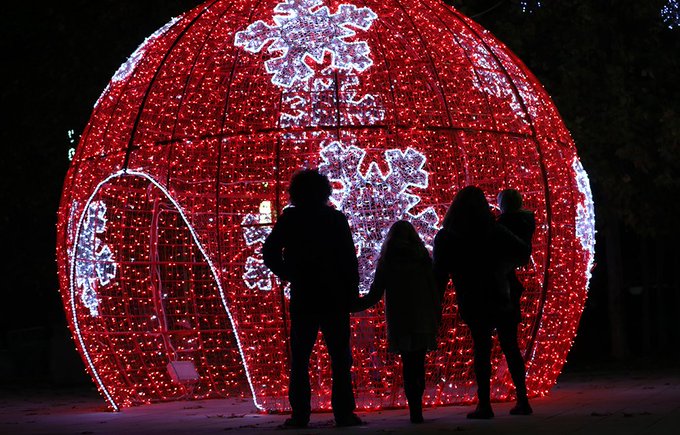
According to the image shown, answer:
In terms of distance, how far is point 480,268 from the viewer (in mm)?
9102

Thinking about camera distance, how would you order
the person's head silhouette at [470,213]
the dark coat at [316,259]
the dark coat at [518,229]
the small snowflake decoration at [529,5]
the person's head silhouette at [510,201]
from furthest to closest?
the small snowflake decoration at [529,5]
the person's head silhouette at [510,201]
the dark coat at [518,229]
the person's head silhouette at [470,213]
the dark coat at [316,259]

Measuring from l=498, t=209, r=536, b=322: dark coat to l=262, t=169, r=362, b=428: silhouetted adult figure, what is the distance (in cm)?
125

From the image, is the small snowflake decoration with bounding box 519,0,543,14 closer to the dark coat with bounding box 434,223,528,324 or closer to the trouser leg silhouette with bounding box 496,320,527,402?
the dark coat with bounding box 434,223,528,324

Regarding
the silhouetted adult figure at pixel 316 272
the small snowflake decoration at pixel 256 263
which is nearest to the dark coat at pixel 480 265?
the silhouetted adult figure at pixel 316 272

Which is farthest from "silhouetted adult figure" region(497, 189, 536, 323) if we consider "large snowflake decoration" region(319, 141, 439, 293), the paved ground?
the paved ground

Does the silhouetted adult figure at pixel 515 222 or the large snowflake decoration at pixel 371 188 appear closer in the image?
the silhouetted adult figure at pixel 515 222

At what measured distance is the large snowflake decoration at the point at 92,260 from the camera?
11.2 metres

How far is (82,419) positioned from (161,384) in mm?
1474

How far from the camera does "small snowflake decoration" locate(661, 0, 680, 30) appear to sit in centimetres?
1752

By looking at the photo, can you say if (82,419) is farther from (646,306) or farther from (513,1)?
(646,306)

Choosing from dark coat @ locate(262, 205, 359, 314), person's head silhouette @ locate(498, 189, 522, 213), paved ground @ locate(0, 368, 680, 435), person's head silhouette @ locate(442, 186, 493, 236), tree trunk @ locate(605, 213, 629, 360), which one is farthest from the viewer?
tree trunk @ locate(605, 213, 629, 360)

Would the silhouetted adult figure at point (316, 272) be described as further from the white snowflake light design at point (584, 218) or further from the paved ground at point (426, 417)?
the white snowflake light design at point (584, 218)

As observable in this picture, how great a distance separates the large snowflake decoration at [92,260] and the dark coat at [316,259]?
2.76 meters

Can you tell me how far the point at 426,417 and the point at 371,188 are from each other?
181 cm
